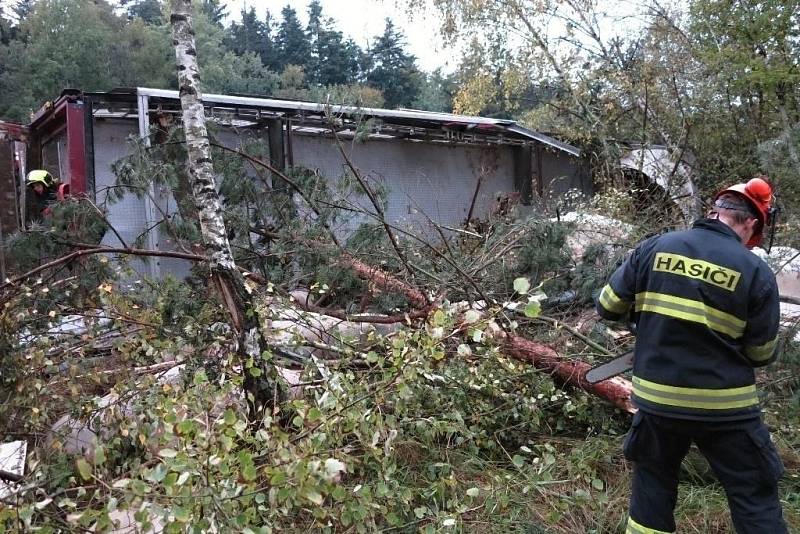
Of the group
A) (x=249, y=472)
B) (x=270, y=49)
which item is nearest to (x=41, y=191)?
(x=249, y=472)

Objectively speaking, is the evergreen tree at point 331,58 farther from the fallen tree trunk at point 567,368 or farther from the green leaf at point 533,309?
the green leaf at point 533,309

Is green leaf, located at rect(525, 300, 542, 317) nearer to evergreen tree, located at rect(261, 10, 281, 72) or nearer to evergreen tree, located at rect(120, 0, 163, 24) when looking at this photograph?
evergreen tree, located at rect(261, 10, 281, 72)

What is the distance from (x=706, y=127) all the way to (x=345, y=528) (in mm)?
8000

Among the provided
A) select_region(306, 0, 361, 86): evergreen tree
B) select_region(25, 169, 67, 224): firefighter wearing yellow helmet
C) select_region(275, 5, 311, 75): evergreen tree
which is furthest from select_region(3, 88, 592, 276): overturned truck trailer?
select_region(275, 5, 311, 75): evergreen tree

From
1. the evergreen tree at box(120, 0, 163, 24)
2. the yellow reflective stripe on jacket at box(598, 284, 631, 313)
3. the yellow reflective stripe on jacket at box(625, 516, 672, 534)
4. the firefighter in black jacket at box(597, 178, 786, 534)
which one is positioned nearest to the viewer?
the firefighter in black jacket at box(597, 178, 786, 534)

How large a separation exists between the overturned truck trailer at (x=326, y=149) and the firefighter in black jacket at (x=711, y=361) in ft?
10.6

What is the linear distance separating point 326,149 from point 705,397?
639 centimetres

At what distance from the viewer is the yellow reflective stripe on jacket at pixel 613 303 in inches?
91.7

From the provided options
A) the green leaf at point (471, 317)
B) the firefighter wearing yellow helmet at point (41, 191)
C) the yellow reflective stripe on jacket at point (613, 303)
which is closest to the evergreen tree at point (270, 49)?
the firefighter wearing yellow helmet at point (41, 191)

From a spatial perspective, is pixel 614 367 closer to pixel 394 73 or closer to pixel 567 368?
pixel 567 368

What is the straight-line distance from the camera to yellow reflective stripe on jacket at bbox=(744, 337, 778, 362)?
6.88 feet

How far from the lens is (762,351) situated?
2109 mm

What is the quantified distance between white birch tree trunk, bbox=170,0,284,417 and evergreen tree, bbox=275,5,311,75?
112 ft

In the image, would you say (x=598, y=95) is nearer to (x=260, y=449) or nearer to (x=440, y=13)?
(x=440, y=13)
